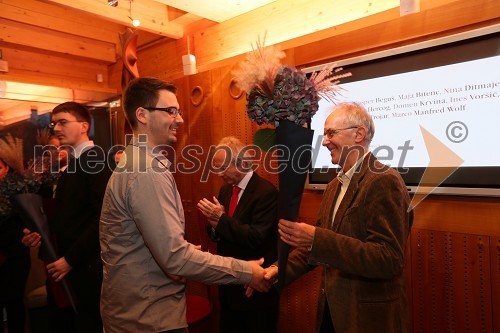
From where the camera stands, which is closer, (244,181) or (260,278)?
(260,278)

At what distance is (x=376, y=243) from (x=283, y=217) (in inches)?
16.2

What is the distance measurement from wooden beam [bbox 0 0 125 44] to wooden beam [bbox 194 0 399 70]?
1524 millimetres

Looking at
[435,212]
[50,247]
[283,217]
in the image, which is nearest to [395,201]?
[283,217]

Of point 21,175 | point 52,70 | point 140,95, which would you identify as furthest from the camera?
point 52,70

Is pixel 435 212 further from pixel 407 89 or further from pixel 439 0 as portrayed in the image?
pixel 439 0

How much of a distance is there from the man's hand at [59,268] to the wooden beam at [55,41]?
11.6 ft

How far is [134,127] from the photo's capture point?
184 centimetres

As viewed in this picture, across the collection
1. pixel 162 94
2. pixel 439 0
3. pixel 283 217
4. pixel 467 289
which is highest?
pixel 439 0

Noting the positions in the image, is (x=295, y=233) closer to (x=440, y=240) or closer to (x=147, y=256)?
(x=147, y=256)

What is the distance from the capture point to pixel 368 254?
1.59 meters

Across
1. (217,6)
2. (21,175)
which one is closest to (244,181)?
(21,175)

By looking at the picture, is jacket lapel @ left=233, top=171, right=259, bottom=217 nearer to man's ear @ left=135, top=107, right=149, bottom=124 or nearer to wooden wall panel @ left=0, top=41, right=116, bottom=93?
man's ear @ left=135, top=107, right=149, bottom=124

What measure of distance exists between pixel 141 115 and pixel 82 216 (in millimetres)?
974

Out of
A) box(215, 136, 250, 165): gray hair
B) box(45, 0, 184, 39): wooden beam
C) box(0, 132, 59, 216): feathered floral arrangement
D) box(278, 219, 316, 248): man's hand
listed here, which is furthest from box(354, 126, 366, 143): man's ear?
box(45, 0, 184, 39): wooden beam
